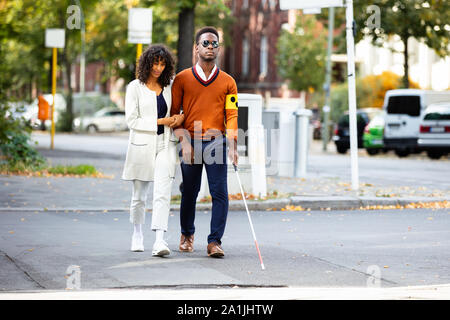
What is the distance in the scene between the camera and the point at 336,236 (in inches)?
387

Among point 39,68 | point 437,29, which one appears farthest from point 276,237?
point 39,68

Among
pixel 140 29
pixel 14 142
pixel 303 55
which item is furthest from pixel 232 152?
pixel 303 55

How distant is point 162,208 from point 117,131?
48.6 metres

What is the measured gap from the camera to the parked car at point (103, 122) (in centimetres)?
5466

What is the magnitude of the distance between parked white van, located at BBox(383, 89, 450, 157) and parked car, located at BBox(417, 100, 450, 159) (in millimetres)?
592

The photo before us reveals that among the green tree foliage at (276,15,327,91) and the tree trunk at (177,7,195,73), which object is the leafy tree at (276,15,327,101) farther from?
the tree trunk at (177,7,195,73)

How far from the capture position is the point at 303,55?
49156 millimetres

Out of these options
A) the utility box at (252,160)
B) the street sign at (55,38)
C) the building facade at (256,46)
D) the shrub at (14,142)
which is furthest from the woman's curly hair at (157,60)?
the building facade at (256,46)

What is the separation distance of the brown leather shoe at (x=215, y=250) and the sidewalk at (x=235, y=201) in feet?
13.8

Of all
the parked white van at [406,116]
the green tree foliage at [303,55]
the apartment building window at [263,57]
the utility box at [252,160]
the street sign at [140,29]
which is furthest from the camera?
the apartment building window at [263,57]

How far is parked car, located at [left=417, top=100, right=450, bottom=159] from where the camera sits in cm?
2830

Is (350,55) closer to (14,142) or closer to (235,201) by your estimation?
(235,201)

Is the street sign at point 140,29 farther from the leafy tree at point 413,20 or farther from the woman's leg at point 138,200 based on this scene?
the leafy tree at point 413,20
